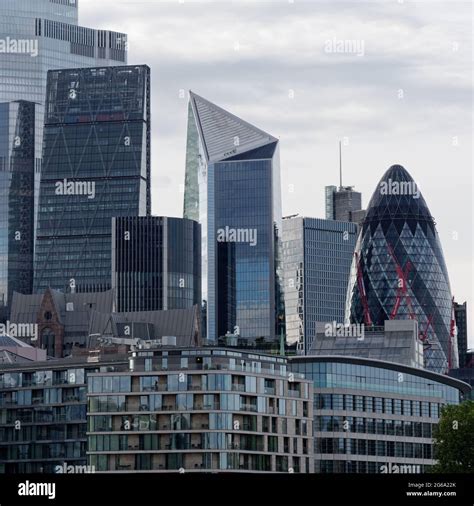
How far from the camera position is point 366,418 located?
187375mm

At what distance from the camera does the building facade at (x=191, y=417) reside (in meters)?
154

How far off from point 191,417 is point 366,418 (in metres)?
37.6

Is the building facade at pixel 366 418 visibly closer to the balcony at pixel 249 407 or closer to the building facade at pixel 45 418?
the balcony at pixel 249 407

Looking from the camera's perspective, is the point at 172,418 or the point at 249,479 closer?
the point at 249,479

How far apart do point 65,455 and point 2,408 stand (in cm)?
1225

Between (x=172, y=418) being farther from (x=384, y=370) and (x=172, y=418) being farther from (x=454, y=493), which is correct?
(x=454, y=493)

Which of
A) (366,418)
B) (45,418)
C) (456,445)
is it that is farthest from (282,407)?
(45,418)

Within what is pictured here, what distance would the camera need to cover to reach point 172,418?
15562 cm

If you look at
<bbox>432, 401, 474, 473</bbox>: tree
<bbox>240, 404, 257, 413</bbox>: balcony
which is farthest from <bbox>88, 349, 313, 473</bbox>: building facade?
<bbox>432, 401, 474, 473</bbox>: tree

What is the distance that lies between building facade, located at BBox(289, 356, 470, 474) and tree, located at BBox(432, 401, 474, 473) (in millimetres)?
24322

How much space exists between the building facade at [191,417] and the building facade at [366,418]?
16414 mm

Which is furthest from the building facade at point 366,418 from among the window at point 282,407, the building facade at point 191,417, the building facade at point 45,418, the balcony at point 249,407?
the building facade at point 45,418

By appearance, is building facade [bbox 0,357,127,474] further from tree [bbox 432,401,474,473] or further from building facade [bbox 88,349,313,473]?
tree [bbox 432,401,474,473]

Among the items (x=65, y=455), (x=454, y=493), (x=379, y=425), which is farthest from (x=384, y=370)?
(x=454, y=493)
